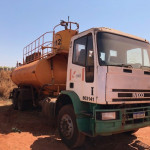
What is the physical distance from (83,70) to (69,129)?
5.10 ft

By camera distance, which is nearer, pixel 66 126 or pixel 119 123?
pixel 119 123

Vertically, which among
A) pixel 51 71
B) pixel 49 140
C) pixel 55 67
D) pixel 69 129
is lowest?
pixel 49 140

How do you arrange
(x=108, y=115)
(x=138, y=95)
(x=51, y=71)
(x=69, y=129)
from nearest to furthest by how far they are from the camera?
1. (x=108, y=115)
2. (x=138, y=95)
3. (x=69, y=129)
4. (x=51, y=71)

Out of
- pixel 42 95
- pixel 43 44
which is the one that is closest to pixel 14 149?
pixel 42 95

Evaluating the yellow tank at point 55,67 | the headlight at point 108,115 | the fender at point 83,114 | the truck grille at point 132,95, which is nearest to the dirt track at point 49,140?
the fender at point 83,114

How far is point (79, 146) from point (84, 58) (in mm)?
2260

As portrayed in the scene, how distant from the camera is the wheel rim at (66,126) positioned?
450 centimetres

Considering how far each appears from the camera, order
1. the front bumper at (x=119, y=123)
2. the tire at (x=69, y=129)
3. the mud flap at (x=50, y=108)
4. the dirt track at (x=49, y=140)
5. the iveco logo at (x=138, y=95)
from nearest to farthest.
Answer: the front bumper at (x=119, y=123), the iveco logo at (x=138, y=95), the tire at (x=69, y=129), the dirt track at (x=49, y=140), the mud flap at (x=50, y=108)

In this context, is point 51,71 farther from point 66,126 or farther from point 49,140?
point 66,126

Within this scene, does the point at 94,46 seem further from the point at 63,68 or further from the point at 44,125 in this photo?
the point at 44,125

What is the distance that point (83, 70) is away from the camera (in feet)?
14.4

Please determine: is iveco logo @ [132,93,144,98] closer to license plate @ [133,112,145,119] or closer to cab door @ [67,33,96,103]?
license plate @ [133,112,145,119]

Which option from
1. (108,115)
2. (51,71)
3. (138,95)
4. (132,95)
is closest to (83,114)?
(108,115)

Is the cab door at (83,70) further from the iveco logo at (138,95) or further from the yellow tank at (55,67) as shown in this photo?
the yellow tank at (55,67)
